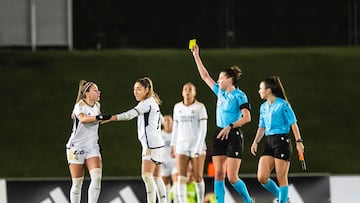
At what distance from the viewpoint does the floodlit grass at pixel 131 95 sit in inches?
909

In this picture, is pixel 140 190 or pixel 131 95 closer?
pixel 140 190

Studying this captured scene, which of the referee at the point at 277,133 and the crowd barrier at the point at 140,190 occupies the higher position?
the referee at the point at 277,133

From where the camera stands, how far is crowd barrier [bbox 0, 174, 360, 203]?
16484 millimetres

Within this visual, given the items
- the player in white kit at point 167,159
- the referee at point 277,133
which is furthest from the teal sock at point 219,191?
the player in white kit at point 167,159

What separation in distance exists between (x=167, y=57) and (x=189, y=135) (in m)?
9.23

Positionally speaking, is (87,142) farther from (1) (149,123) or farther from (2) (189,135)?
(2) (189,135)

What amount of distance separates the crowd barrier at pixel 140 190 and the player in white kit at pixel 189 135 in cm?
123

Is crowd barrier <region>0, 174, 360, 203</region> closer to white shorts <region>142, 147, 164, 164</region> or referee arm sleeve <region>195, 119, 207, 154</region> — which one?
referee arm sleeve <region>195, 119, 207, 154</region>

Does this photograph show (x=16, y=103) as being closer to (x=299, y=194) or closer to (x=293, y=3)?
(x=293, y=3)

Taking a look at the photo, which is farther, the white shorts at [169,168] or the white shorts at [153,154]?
the white shorts at [169,168]

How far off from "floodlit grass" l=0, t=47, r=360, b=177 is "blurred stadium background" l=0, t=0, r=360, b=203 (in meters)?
0.02

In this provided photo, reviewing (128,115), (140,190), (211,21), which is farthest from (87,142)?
(211,21)

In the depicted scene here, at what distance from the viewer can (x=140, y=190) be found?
16.6 m

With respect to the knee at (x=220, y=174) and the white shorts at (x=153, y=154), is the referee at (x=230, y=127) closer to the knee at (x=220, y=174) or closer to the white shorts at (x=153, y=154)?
the knee at (x=220, y=174)
